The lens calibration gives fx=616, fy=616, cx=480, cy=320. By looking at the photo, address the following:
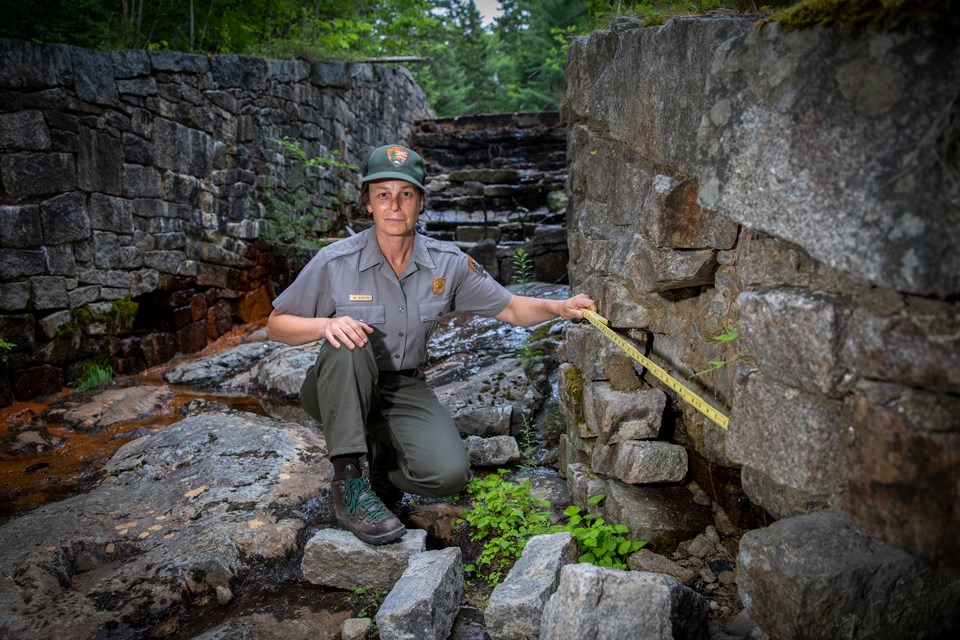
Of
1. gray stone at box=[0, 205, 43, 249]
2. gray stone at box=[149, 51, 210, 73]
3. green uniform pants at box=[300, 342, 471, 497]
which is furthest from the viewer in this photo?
gray stone at box=[149, 51, 210, 73]

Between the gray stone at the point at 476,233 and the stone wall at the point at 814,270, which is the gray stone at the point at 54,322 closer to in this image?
the stone wall at the point at 814,270

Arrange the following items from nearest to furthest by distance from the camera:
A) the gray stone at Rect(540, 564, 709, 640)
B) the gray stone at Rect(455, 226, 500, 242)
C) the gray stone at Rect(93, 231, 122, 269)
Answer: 1. the gray stone at Rect(540, 564, 709, 640)
2. the gray stone at Rect(93, 231, 122, 269)
3. the gray stone at Rect(455, 226, 500, 242)

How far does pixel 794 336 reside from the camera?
1.39 metres

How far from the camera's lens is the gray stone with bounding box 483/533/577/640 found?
1.90 metres

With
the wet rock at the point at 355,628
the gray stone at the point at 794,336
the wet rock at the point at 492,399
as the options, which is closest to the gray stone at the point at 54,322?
the wet rock at the point at 492,399

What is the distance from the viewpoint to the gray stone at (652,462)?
7.65 ft

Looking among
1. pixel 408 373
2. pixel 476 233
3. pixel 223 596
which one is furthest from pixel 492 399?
pixel 476 233

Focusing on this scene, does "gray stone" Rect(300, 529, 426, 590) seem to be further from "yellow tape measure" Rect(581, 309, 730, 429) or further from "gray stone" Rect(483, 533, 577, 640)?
"yellow tape measure" Rect(581, 309, 730, 429)

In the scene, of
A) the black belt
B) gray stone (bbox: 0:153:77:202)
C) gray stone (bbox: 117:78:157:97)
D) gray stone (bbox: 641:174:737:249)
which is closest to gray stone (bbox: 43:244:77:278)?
gray stone (bbox: 0:153:77:202)

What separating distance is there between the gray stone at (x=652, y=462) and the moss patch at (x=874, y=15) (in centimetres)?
150

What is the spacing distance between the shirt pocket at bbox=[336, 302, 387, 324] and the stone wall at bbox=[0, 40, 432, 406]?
337 cm

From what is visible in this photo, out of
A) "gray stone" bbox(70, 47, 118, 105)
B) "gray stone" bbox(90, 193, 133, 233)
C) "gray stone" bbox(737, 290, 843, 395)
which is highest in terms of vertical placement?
"gray stone" bbox(70, 47, 118, 105)

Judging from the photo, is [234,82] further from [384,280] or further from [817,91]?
[817,91]

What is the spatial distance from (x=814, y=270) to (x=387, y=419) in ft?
6.54
